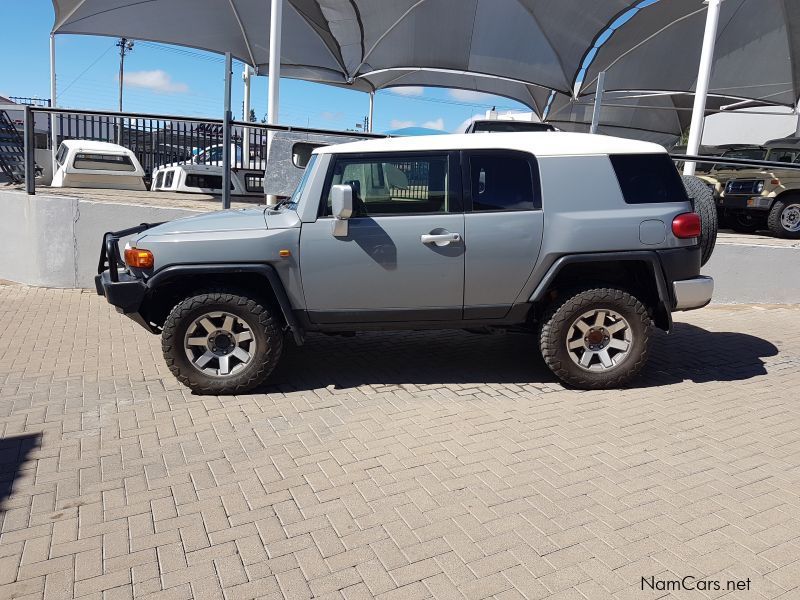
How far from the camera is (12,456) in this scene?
143 inches

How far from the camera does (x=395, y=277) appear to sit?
4.55m

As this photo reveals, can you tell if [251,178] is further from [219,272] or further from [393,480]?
[393,480]

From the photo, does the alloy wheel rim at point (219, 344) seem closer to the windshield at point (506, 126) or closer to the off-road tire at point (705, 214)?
the off-road tire at point (705, 214)

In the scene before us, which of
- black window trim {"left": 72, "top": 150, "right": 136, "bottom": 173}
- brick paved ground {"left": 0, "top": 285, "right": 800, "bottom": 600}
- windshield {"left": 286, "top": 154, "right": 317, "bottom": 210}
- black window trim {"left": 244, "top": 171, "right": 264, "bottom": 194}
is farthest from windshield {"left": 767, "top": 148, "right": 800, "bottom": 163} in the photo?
black window trim {"left": 72, "top": 150, "right": 136, "bottom": 173}

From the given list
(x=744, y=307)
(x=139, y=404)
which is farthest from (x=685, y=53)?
(x=139, y=404)

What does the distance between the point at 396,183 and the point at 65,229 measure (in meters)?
5.28

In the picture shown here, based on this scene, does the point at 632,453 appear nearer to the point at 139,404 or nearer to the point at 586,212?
the point at 586,212

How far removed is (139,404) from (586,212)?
141 inches

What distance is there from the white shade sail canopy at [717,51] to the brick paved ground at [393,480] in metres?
22.9

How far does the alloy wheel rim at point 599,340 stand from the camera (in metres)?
4.73

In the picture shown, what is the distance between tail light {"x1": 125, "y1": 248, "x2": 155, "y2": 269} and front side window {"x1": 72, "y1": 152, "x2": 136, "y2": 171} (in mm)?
6887

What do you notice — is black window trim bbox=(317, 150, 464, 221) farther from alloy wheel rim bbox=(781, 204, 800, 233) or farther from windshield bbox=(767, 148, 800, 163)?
windshield bbox=(767, 148, 800, 163)

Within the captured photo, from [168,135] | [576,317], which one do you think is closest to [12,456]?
[576,317]

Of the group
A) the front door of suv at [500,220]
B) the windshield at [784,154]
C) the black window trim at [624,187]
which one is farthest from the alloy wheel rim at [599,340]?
the windshield at [784,154]
